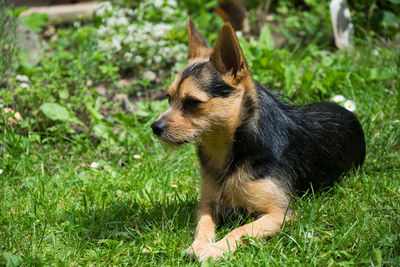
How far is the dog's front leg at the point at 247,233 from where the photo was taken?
2.98 metres

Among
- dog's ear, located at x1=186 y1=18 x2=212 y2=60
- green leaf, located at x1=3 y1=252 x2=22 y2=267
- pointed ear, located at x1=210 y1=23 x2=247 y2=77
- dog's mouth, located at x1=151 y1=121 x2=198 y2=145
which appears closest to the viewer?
green leaf, located at x1=3 y1=252 x2=22 y2=267

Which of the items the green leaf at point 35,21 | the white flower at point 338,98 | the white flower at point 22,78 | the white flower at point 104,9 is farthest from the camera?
the green leaf at point 35,21

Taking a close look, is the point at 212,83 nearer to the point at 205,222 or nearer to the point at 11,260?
the point at 205,222

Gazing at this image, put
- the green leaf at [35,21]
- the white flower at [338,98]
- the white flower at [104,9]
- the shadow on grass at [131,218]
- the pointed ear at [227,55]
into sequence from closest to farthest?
the pointed ear at [227,55] < the shadow on grass at [131,218] < the white flower at [338,98] < the white flower at [104,9] < the green leaf at [35,21]

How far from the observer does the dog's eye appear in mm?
3258

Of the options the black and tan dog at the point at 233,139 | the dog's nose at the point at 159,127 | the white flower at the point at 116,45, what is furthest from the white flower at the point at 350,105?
the white flower at the point at 116,45

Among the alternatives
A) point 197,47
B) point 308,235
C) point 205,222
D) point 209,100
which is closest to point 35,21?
point 197,47

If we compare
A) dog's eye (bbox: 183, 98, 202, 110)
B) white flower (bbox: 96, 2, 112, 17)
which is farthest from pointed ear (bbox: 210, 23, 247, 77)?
white flower (bbox: 96, 2, 112, 17)

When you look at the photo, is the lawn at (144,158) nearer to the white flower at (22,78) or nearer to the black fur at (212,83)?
the white flower at (22,78)

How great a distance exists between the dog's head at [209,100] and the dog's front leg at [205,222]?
1.36 ft

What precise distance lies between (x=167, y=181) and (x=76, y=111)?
1784 millimetres

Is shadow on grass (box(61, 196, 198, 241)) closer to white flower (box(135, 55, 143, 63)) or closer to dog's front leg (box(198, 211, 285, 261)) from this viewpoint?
dog's front leg (box(198, 211, 285, 261))

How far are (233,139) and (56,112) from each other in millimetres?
2391

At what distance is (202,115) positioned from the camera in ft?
10.7
